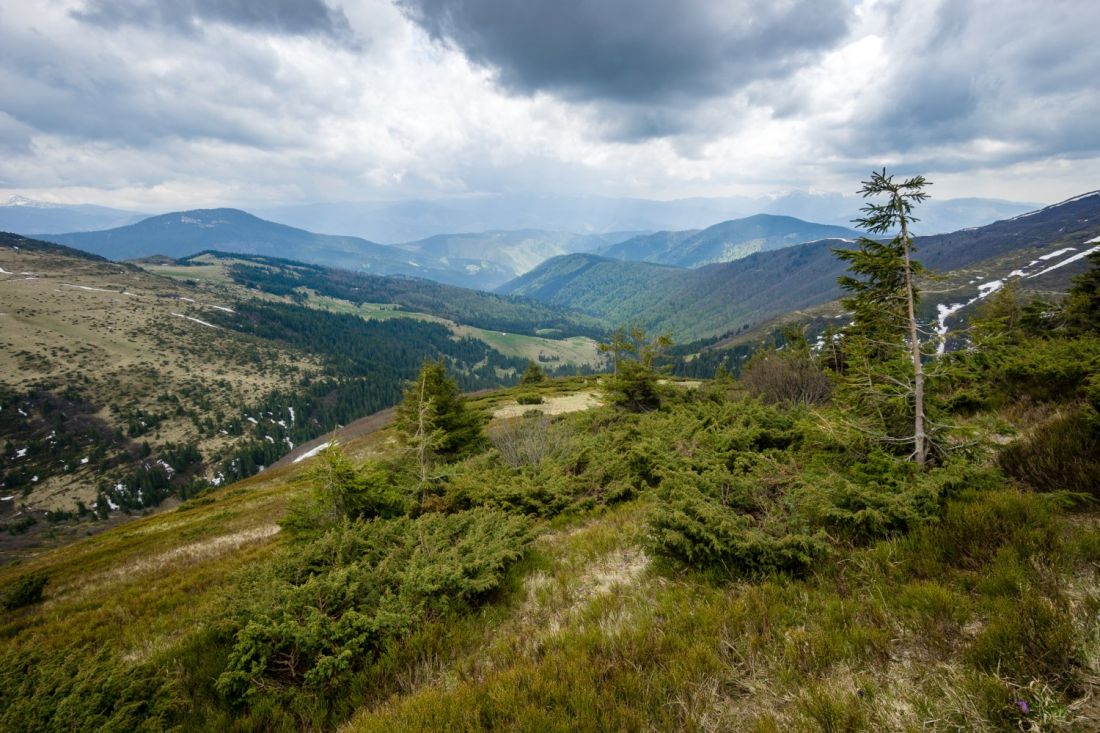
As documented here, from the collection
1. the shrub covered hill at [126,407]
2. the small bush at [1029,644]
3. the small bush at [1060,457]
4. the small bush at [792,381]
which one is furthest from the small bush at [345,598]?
the shrub covered hill at [126,407]

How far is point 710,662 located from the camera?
390cm

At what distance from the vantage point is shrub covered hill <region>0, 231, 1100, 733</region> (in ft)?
10.9

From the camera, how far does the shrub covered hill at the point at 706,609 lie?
3330mm

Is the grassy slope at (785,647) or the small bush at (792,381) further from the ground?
the grassy slope at (785,647)

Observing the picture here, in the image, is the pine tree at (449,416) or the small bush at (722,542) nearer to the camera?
the small bush at (722,542)

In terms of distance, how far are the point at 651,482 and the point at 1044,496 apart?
8.25 m

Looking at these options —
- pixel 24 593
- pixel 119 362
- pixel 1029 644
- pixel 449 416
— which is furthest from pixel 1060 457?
pixel 119 362

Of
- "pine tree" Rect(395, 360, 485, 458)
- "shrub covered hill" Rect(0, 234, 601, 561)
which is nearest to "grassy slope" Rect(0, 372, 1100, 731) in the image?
"pine tree" Rect(395, 360, 485, 458)

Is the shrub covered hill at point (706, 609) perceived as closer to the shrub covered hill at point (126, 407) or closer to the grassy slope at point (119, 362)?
the shrub covered hill at point (126, 407)

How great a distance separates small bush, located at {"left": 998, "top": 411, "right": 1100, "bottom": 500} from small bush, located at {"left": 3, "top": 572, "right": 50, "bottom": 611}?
2774 cm

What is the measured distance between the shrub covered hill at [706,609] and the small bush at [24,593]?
6.24 meters

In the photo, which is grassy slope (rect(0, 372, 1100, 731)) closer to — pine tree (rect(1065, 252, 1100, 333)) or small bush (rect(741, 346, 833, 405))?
small bush (rect(741, 346, 833, 405))

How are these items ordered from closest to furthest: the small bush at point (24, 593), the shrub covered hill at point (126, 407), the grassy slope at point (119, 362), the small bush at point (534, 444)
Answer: the small bush at point (24, 593) → the small bush at point (534, 444) → the shrub covered hill at point (126, 407) → the grassy slope at point (119, 362)

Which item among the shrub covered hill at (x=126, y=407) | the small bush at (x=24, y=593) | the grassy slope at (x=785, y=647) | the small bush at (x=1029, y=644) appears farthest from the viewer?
the shrub covered hill at (x=126, y=407)
